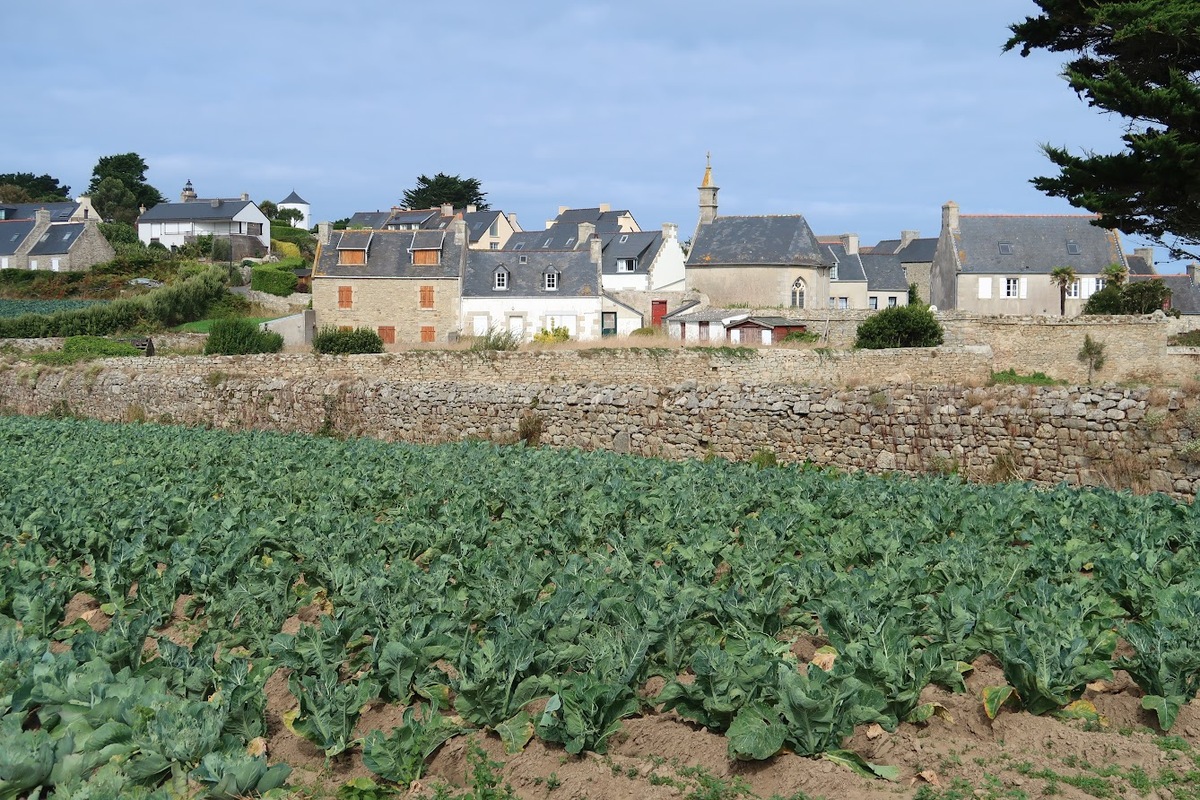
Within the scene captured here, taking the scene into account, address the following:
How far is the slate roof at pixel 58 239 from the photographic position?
61.8m

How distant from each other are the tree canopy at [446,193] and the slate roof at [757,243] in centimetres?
3811

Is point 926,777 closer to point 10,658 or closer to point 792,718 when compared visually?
point 792,718

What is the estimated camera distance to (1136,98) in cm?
1579

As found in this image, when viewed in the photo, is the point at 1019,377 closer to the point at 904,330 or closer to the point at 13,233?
the point at 904,330

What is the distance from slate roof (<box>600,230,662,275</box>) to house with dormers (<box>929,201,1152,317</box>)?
14.1 metres

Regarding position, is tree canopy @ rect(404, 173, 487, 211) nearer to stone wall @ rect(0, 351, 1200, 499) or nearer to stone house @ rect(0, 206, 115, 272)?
stone house @ rect(0, 206, 115, 272)

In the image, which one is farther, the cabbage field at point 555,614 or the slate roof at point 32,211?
the slate roof at point 32,211

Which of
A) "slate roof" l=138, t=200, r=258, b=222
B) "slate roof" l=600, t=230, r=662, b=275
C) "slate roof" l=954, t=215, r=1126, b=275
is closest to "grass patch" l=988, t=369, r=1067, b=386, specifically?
"slate roof" l=954, t=215, r=1126, b=275

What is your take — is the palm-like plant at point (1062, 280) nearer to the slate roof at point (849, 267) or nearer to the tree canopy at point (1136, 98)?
the slate roof at point (849, 267)

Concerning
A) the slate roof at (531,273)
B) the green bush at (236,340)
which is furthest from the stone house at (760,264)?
the green bush at (236,340)

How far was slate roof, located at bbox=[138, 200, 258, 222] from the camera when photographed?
7494cm

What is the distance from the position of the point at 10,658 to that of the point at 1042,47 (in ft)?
58.9

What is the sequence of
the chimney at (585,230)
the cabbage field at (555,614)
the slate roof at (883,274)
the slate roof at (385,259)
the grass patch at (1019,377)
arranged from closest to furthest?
the cabbage field at (555,614), the grass patch at (1019,377), the slate roof at (385,259), the chimney at (585,230), the slate roof at (883,274)

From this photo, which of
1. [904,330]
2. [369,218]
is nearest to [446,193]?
[369,218]
